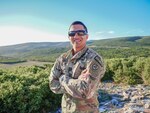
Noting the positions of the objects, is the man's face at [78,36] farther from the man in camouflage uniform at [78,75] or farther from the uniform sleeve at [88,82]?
the uniform sleeve at [88,82]

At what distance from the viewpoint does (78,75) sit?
9.57 feet

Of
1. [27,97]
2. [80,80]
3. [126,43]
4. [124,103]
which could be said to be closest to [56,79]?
[80,80]

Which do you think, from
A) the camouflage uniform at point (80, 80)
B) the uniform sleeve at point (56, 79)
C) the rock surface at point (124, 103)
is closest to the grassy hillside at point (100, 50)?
the rock surface at point (124, 103)

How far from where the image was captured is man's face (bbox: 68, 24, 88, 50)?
3021mm

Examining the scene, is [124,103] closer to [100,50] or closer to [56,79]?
[56,79]

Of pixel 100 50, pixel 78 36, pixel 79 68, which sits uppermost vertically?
pixel 78 36

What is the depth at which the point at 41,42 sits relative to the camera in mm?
152000

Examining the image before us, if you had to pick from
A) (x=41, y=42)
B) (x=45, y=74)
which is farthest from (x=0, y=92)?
(x=41, y=42)

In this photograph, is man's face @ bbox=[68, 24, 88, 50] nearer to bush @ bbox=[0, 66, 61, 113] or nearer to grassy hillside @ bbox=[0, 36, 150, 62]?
bush @ bbox=[0, 66, 61, 113]

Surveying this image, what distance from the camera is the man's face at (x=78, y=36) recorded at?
302 cm

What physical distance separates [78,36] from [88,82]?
0.58 meters

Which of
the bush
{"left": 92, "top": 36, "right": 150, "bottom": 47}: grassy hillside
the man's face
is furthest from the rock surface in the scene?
{"left": 92, "top": 36, "right": 150, "bottom": 47}: grassy hillside

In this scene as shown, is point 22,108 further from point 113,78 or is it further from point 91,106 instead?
point 113,78

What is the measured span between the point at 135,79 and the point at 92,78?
41.9ft
